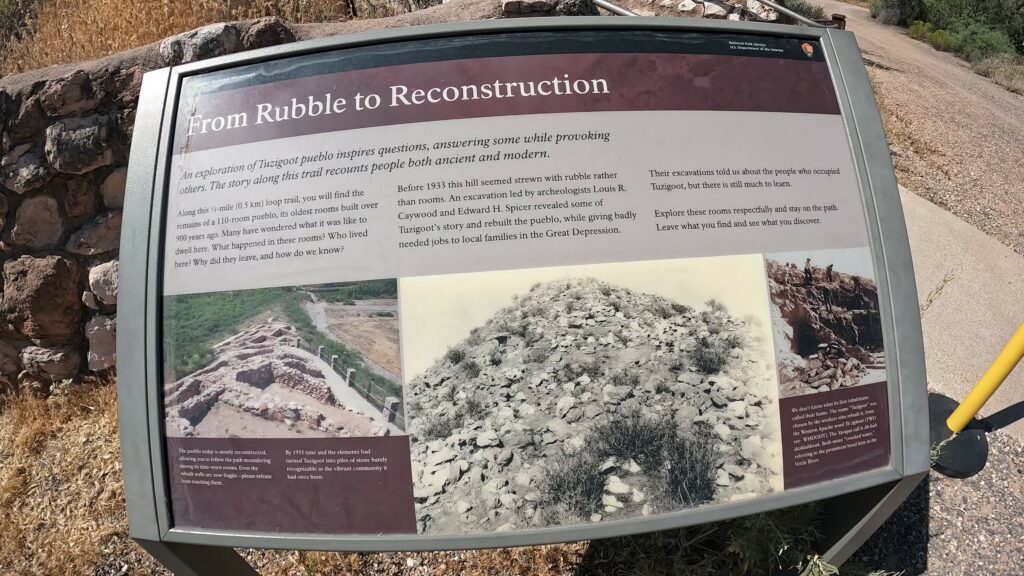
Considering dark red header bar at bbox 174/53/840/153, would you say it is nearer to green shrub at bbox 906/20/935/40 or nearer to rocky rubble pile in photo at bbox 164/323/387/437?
rocky rubble pile in photo at bbox 164/323/387/437

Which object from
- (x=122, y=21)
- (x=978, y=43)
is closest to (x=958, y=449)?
(x=122, y=21)

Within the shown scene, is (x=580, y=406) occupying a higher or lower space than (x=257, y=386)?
lower

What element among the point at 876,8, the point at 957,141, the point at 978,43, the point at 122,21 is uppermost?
the point at 876,8

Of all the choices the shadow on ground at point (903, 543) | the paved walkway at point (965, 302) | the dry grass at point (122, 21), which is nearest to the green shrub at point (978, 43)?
the paved walkway at point (965, 302)

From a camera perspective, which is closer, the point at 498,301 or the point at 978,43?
the point at 498,301

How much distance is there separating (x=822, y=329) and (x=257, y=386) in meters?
1.55

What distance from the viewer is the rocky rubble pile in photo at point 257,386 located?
4.85 ft

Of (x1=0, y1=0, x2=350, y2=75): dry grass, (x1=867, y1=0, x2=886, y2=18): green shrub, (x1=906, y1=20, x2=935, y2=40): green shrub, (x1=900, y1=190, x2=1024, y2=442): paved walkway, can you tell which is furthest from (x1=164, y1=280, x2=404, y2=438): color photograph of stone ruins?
(x1=867, y1=0, x2=886, y2=18): green shrub

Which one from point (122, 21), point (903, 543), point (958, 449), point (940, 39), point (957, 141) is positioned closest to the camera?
point (903, 543)

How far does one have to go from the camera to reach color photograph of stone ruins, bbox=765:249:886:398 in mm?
1562

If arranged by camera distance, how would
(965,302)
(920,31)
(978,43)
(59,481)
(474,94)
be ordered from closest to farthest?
(474,94)
(59,481)
(965,302)
(978,43)
(920,31)

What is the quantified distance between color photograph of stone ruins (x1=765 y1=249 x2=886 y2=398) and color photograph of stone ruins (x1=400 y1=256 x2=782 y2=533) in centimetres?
6

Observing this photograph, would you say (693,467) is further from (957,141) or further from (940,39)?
(940,39)

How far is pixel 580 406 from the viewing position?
1498mm
